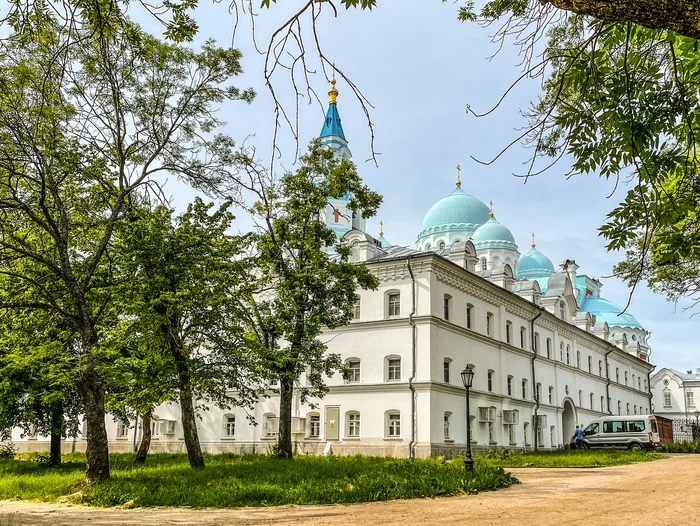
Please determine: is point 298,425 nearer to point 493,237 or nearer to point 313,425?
→ point 313,425

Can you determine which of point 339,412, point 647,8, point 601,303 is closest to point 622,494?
point 647,8

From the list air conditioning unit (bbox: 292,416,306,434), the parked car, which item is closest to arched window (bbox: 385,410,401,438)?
air conditioning unit (bbox: 292,416,306,434)

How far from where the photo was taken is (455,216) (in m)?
53.1

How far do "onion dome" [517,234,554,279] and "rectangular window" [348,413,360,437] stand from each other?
2901cm

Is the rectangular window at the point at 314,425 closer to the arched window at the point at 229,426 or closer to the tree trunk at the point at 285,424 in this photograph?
the arched window at the point at 229,426

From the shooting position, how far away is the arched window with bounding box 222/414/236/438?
36.2 m

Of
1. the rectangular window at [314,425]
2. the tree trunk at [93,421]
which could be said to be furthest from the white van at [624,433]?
the tree trunk at [93,421]

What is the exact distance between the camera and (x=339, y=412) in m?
32.4

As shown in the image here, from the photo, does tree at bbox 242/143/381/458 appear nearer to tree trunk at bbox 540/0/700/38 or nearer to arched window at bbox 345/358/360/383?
arched window at bbox 345/358/360/383

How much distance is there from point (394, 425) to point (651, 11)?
28.7 metres

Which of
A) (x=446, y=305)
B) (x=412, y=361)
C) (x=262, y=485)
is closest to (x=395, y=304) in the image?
(x=446, y=305)

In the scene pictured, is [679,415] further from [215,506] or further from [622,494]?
[215,506]

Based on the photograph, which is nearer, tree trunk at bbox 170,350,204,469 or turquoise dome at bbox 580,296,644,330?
tree trunk at bbox 170,350,204,469

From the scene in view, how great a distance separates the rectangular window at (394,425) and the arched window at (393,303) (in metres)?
4.87
